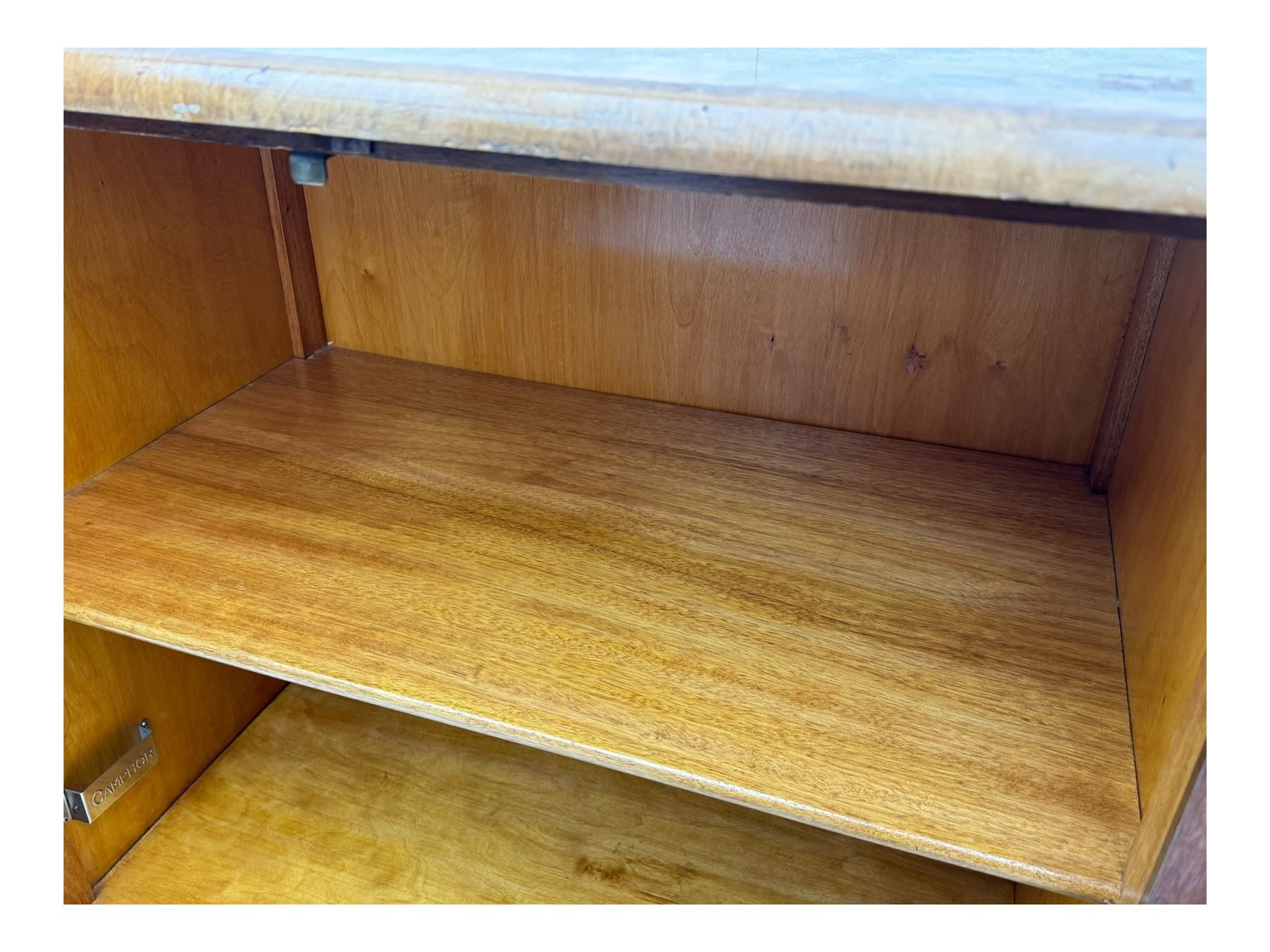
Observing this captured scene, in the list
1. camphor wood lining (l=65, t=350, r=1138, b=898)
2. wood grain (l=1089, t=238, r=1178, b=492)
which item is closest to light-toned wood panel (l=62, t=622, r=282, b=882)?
camphor wood lining (l=65, t=350, r=1138, b=898)

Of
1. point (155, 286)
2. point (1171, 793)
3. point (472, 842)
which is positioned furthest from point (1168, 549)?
point (155, 286)

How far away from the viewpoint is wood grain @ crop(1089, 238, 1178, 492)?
662 mm

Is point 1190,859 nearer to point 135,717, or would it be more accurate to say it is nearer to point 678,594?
point 678,594

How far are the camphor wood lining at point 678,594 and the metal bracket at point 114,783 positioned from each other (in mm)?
201

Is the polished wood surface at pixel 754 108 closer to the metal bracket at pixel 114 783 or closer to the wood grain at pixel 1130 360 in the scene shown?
the wood grain at pixel 1130 360

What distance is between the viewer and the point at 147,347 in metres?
0.78

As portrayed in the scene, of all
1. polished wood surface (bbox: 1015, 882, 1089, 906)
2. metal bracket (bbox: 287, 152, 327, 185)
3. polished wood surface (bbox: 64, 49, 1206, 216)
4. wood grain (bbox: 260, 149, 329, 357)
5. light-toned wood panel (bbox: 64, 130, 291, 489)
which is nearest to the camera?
polished wood surface (bbox: 64, 49, 1206, 216)

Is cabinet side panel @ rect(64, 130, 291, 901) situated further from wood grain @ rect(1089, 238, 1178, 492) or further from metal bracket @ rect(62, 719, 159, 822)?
wood grain @ rect(1089, 238, 1178, 492)

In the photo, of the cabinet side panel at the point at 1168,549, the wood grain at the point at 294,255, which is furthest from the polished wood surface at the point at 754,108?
the wood grain at the point at 294,255

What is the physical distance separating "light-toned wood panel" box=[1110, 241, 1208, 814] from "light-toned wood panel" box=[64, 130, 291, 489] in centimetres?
72

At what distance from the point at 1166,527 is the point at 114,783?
2.54 feet

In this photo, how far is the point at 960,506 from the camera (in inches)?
29.5

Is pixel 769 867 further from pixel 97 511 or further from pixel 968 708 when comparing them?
pixel 97 511

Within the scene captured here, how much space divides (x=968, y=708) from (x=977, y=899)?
30cm
